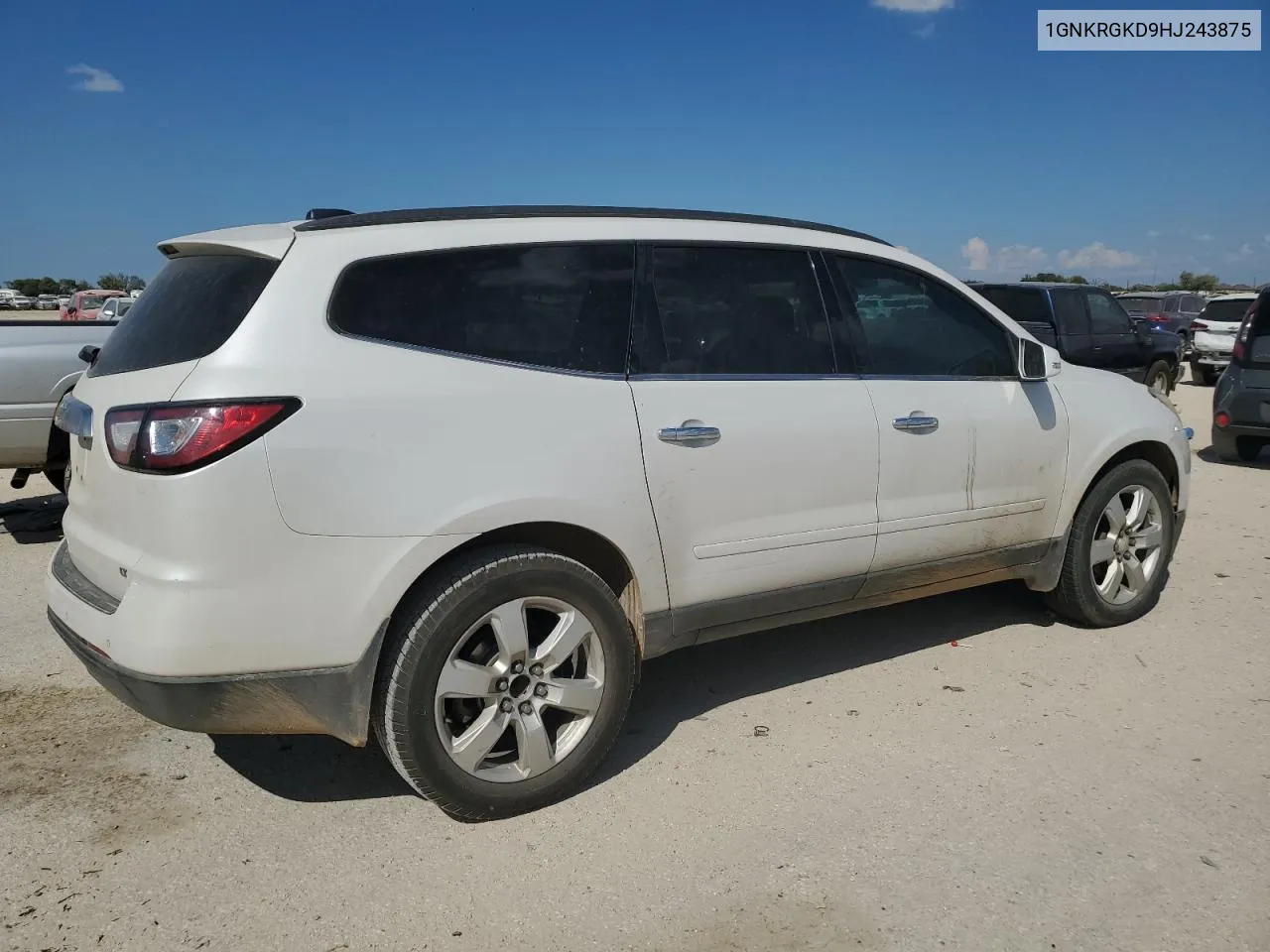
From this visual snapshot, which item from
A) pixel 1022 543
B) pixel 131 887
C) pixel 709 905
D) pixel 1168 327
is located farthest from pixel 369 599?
pixel 1168 327

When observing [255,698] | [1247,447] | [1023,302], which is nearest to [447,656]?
[255,698]

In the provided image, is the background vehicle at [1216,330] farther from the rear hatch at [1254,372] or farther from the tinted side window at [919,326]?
the tinted side window at [919,326]

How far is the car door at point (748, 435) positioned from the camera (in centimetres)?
333

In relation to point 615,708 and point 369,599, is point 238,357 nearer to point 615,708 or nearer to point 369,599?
point 369,599

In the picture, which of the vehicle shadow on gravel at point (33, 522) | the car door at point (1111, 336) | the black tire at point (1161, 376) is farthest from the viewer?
the black tire at point (1161, 376)

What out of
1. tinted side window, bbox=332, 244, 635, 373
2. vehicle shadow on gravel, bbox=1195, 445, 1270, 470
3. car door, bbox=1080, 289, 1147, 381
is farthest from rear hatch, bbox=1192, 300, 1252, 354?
tinted side window, bbox=332, 244, 635, 373

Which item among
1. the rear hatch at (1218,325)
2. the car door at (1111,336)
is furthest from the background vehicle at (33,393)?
the rear hatch at (1218,325)

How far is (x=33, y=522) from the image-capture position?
6.83m

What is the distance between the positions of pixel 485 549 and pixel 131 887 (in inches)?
52.8

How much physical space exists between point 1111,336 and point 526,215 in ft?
37.1

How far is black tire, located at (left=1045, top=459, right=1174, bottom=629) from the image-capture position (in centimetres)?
460

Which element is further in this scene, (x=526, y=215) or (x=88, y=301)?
(x=88, y=301)

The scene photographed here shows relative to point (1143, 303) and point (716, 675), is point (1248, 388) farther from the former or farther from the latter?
point (1143, 303)

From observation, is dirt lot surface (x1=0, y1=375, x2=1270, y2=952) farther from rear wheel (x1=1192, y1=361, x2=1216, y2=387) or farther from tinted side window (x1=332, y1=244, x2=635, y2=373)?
rear wheel (x1=1192, y1=361, x2=1216, y2=387)
